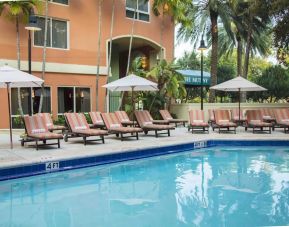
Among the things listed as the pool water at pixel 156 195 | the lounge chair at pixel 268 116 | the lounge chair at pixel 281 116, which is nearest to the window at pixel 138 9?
the lounge chair at pixel 268 116

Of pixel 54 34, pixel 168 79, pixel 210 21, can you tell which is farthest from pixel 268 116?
pixel 54 34

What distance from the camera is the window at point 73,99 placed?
62.2 feet

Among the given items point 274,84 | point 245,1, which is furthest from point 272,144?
point 274,84

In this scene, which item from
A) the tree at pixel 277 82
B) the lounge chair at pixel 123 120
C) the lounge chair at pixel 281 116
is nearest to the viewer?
the lounge chair at pixel 123 120

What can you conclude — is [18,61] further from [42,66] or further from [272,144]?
[272,144]

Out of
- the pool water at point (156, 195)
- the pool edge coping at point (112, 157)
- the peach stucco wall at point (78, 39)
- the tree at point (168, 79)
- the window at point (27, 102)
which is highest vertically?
the peach stucco wall at point (78, 39)

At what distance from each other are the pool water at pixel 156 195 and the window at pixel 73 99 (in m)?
9.01

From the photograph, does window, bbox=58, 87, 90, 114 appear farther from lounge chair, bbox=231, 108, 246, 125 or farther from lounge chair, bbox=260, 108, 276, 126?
lounge chair, bbox=260, 108, 276, 126

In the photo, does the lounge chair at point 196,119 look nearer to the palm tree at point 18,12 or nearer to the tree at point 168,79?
the tree at point 168,79

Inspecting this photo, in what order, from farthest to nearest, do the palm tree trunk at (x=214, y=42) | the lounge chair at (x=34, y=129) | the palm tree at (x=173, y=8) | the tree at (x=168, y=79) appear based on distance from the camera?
1. the palm tree trunk at (x=214, y=42)
2. the palm tree at (x=173, y=8)
3. the tree at (x=168, y=79)
4. the lounge chair at (x=34, y=129)

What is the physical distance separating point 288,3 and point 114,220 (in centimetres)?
1514

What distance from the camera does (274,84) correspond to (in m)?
27.1

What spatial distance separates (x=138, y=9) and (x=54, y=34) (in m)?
6.03

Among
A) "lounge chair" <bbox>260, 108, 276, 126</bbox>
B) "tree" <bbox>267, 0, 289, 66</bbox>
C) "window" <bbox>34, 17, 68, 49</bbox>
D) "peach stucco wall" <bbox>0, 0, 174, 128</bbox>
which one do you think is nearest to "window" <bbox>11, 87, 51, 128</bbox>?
"peach stucco wall" <bbox>0, 0, 174, 128</bbox>
